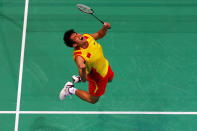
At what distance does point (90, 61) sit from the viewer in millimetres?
5625

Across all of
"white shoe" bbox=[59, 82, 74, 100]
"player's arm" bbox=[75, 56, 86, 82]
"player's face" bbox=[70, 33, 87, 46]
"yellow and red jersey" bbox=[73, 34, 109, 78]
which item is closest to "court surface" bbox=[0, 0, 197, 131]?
"white shoe" bbox=[59, 82, 74, 100]

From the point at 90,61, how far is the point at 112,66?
194cm

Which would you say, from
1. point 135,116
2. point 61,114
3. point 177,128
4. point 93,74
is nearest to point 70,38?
point 93,74

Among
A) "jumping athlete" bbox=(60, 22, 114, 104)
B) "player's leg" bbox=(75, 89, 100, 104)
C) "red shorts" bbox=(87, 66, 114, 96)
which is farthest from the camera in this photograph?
"player's leg" bbox=(75, 89, 100, 104)

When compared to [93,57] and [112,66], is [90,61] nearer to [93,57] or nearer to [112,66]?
[93,57]

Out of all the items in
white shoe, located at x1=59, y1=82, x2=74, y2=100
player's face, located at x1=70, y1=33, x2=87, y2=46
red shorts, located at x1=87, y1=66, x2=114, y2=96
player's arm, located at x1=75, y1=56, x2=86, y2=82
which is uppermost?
player's face, located at x1=70, y1=33, x2=87, y2=46

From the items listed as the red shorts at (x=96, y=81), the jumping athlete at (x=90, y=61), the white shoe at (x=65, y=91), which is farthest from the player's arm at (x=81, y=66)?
the white shoe at (x=65, y=91)

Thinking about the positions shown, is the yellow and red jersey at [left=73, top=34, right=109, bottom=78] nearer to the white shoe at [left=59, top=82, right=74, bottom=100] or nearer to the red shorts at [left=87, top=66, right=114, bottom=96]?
the red shorts at [left=87, top=66, right=114, bottom=96]

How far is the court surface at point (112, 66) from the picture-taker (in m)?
6.84

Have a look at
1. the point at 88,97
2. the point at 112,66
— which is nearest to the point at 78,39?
the point at 88,97

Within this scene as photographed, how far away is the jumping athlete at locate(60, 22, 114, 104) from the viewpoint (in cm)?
551

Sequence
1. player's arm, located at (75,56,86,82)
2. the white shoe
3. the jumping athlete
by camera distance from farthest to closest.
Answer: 1. the white shoe
2. the jumping athlete
3. player's arm, located at (75,56,86,82)

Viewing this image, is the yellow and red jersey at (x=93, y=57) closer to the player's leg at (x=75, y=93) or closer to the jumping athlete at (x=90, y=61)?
the jumping athlete at (x=90, y=61)

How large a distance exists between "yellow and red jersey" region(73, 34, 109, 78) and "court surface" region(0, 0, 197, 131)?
53.3 inches
